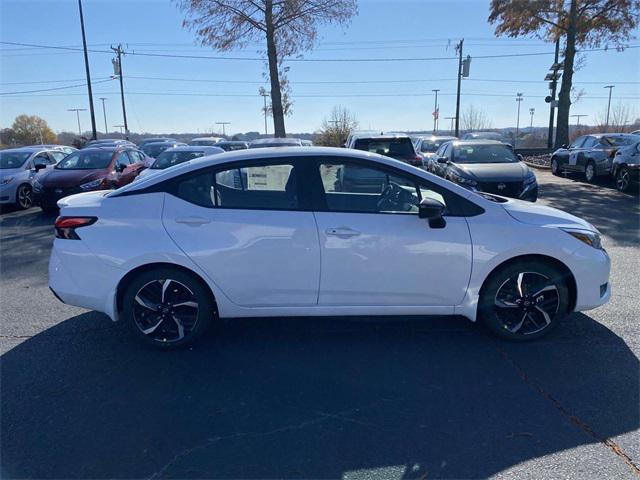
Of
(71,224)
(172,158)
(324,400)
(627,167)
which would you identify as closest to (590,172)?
(627,167)

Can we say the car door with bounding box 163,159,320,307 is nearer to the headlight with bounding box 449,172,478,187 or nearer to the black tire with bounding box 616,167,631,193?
the headlight with bounding box 449,172,478,187

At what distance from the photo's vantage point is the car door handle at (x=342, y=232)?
3.52 metres

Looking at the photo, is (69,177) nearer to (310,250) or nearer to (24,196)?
(24,196)

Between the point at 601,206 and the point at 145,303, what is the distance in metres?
10.3

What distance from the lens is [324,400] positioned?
9.95ft

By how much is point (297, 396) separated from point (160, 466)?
0.97 metres

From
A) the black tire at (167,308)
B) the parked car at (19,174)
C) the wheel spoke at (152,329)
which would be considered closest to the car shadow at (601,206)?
the black tire at (167,308)

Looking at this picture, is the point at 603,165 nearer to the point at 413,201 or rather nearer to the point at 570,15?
the point at 570,15

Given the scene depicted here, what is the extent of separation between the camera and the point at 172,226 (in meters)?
3.56

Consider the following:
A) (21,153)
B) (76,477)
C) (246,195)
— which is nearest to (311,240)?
(246,195)

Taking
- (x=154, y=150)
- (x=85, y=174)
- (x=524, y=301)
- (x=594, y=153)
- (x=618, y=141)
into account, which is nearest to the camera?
(x=524, y=301)

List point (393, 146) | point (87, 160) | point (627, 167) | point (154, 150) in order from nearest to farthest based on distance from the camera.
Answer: point (393, 146) → point (87, 160) → point (627, 167) → point (154, 150)

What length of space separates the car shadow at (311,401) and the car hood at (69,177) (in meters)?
7.10

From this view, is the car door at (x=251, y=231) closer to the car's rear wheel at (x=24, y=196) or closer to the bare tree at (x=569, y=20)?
the car's rear wheel at (x=24, y=196)
